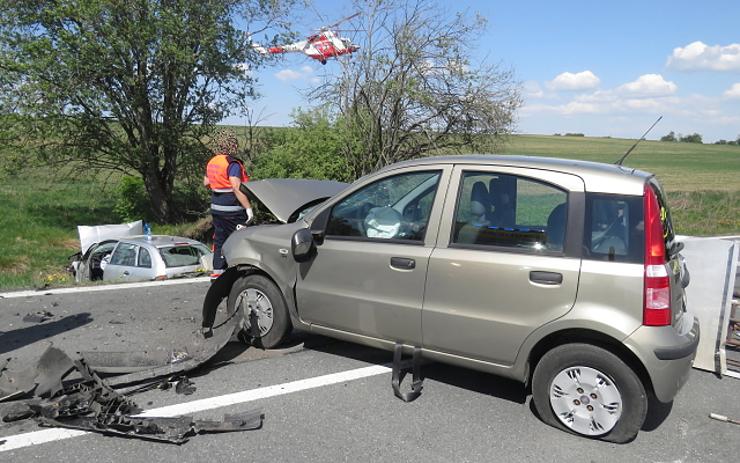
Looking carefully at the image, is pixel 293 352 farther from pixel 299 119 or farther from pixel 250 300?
pixel 299 119

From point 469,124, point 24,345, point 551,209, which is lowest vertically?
point 24,345

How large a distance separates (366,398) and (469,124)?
42.4 feet

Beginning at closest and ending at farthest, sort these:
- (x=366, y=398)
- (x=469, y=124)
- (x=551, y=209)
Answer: (x=551, y=209) → (x=366, y=398) → (x=469, y=124)

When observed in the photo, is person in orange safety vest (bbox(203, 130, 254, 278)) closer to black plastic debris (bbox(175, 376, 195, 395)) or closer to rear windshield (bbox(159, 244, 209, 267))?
black plastic debris (bbox(175, 376, 195, 395))

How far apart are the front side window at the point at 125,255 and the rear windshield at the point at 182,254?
28.7 inches

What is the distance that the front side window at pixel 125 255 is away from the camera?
12.8 meters

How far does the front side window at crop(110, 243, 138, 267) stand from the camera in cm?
1275

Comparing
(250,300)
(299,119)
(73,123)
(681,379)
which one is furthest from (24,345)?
(73,123)

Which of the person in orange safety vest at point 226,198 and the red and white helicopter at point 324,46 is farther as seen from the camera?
the red and white helicopter at point 324,46

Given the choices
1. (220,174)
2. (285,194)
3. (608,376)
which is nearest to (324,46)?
(220,174)

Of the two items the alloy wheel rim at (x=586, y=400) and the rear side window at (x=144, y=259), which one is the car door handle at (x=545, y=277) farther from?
the rear side window at (x=144, y=259)

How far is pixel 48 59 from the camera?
16375mm

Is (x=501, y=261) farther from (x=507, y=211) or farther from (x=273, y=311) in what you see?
(x=273, y=311)

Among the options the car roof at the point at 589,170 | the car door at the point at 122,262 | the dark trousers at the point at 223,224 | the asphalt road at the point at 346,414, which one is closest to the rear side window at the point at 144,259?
the car door at the point at 122,262
